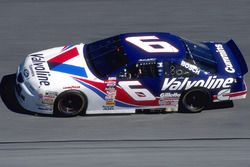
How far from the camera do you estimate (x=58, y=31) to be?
1827cm

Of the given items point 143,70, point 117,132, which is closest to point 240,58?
point 143,70

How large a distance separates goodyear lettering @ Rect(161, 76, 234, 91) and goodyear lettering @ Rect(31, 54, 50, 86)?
2.23 metres

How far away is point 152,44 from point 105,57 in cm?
96

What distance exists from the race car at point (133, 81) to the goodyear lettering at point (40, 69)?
0.02 m

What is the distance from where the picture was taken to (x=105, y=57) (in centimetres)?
1422

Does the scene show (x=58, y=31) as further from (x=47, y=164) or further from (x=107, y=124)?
(x=47, y=164)

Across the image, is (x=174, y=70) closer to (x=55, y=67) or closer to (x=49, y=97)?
(x=55, y=67)

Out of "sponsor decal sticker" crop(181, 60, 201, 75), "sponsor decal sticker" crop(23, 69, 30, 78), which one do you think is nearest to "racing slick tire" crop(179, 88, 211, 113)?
"sponsor decal sticker" crop(181, 60, 201, 75)

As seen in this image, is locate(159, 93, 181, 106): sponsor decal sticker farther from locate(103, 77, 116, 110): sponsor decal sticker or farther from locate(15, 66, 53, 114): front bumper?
locate(15, 66, 53, 114): front bumper

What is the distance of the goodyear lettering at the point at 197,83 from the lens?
45.1 ft

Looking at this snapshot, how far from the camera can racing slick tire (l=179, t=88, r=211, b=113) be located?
547 inches

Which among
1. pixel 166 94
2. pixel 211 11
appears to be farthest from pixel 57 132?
pixel 211 11

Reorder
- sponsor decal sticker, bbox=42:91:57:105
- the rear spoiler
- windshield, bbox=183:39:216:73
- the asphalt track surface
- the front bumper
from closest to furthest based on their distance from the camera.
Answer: the asphalt track surface, sponsor decal sticker, bbox=42:91:57:105, the front bumper, windshield, bbox=183:39:216:73, the rear spoiler

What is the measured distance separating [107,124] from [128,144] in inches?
37.8
